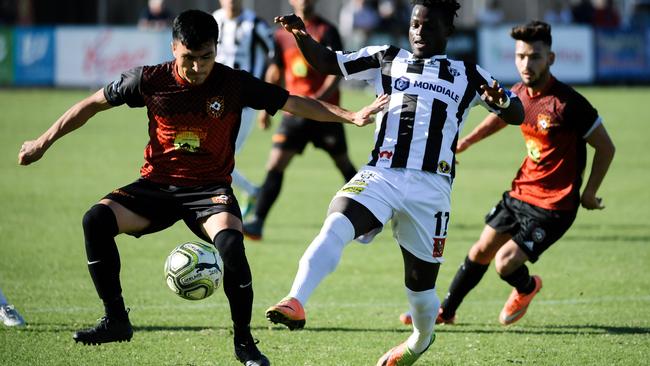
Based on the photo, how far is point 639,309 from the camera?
8.05 meters

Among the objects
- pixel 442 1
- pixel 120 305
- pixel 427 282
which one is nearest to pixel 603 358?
pixel 427 282

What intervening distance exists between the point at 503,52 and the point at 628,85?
13.0 ft

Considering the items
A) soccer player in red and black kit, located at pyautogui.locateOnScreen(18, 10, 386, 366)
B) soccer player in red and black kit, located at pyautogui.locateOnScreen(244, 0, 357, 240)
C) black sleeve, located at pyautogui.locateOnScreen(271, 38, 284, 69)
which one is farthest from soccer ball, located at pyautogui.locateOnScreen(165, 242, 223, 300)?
black sleeve, located at pyautogui.locateOnScreen(271, 38, 284, 69)

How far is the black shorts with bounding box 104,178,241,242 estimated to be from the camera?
6227 millimetres

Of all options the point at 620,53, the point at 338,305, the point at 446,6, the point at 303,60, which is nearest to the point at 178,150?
the point at 446,6

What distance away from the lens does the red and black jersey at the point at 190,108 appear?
6270 millimetres

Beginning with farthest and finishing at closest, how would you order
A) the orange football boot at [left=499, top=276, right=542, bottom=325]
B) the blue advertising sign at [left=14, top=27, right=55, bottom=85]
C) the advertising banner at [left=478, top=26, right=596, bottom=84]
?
the advertising banner at [left=478, top=26, right=596, bottom=84] < the blue advertising sign at [left=14, top=27, right=55, bottom=85] < the orange football boot at [left=499, top=276, right=542, bottom=325]

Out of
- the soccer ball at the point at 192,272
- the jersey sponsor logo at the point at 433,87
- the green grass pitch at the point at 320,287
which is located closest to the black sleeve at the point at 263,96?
the jersey sponsor logo at the point at 433,87

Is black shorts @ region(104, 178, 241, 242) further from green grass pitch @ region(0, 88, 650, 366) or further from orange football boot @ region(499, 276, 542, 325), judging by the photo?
orange football boot @ region(499, 276, 542, 325)

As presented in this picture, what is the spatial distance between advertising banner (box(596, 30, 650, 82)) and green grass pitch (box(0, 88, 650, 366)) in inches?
455

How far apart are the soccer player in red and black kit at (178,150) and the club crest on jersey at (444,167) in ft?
2.02

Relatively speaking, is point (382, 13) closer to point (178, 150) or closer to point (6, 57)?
point (6, 57)

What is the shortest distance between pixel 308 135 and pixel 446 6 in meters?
5.20

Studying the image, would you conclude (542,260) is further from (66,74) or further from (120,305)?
(66,74)
